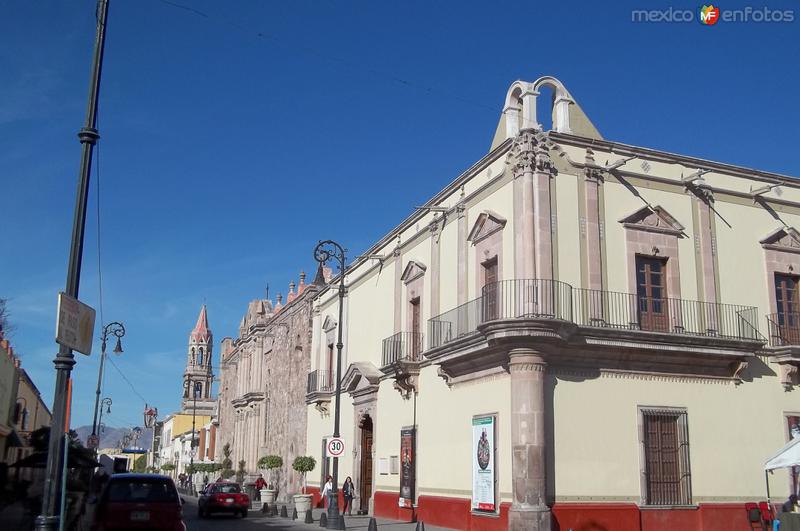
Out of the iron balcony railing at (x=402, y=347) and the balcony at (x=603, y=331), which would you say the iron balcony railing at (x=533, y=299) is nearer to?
the balcony at (x=603, y=331)

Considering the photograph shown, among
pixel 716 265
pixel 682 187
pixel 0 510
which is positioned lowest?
pixel 0 510

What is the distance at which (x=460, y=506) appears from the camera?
20.0m

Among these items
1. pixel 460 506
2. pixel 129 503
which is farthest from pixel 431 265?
pixel 129 503

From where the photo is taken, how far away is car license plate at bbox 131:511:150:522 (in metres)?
13.9

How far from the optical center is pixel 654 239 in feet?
66.0

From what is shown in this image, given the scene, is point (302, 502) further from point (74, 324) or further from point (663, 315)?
point (74, 324)

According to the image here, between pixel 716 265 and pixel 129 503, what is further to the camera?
pixel 716 265

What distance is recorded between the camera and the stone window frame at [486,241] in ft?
65.5

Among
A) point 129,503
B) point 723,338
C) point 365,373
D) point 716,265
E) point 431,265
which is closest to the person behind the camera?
point 129,503

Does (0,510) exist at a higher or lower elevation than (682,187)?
lower

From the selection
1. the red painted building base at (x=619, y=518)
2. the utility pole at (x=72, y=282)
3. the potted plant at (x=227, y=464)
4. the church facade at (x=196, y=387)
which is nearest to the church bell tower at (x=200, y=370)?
the church facade at (x=196, y=387)

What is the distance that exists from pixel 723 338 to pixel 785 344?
279cm

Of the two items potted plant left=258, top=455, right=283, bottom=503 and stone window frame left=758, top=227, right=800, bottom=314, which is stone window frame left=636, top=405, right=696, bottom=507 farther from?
potted plant left=258, top=455, right=283, bottom=503

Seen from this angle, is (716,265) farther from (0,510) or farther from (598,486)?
(0,510)
